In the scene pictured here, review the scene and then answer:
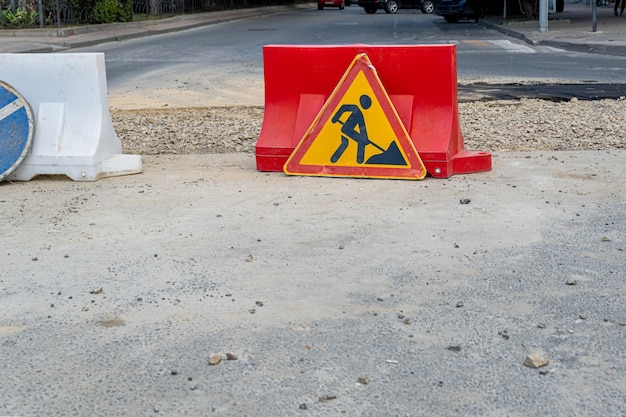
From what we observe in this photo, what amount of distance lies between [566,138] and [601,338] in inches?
208

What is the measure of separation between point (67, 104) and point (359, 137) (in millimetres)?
2509

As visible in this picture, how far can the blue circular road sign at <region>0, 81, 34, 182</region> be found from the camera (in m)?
7.59

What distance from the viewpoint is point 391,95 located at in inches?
305

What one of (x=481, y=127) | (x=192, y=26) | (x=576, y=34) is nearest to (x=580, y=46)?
(x=576, y=34)

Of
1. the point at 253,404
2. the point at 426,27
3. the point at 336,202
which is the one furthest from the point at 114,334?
the point at 426,27

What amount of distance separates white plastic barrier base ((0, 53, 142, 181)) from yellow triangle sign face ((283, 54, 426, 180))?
5.15ft

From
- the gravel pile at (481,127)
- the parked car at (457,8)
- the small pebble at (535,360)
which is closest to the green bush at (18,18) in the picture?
the parked car at (457,8)

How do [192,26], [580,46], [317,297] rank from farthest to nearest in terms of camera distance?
1. [192,26]
2. [580,46]
3. [317,297]

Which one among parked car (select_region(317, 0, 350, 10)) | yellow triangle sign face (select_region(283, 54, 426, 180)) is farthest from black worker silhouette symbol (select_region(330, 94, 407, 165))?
parked car (select_region(317, 0, 350, 10))

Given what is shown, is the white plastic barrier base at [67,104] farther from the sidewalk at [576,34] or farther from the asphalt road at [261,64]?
the sidewalk at [576,34]

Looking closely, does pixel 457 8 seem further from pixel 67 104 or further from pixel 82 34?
pixel 67 104

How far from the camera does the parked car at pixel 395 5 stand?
159 ft

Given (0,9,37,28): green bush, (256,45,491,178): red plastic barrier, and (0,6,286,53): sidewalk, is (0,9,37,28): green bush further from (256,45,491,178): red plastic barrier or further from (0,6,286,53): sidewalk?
Result: (256,45,491,178): red plastic barrier

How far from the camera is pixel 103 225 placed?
6262 millimetres
